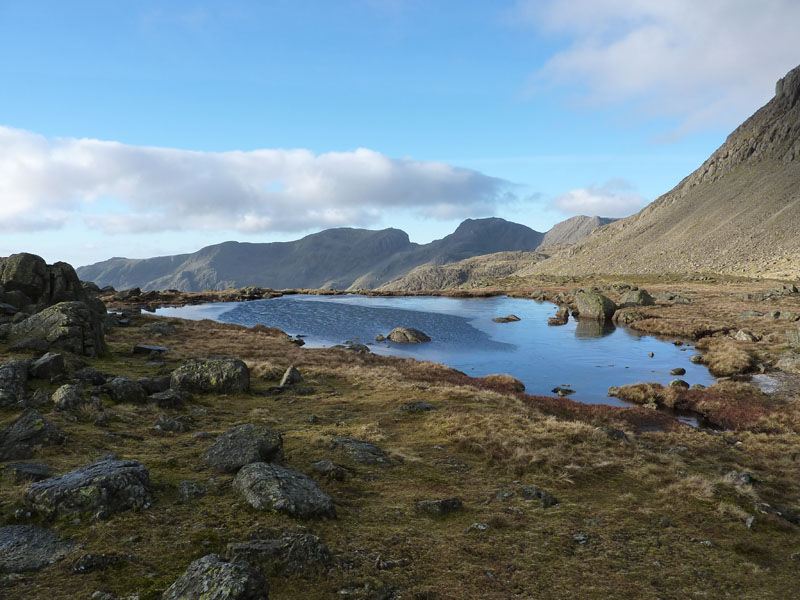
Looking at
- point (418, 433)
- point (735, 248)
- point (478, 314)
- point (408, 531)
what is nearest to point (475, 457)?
point (418, 433)

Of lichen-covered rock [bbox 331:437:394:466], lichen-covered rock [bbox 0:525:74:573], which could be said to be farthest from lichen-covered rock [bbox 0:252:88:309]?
lichen-covered rock [bbox 0:525:74:573]

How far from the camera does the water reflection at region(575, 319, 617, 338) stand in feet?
212

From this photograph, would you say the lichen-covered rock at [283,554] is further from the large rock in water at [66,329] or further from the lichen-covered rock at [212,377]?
the large rock in water at [66,329]

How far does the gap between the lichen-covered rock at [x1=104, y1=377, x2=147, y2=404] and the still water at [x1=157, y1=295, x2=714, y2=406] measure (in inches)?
1144

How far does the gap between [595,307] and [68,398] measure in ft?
260

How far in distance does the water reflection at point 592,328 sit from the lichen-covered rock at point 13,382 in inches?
2468

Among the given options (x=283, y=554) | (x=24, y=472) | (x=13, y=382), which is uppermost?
(x=13, y=382)

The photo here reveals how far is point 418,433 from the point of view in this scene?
67.7 ft

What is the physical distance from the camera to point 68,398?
17.8 meters

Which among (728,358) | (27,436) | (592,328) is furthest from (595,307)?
(27,436)

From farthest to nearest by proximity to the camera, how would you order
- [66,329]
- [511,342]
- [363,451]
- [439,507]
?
[511,342], [66,329], [363,451], [439,507]

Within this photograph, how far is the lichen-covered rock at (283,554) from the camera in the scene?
8.48 m

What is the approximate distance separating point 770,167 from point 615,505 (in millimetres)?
248863

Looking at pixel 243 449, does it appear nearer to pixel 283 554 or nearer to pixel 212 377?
pixel 283 554
